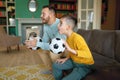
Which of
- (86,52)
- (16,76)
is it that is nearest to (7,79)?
(16,76)

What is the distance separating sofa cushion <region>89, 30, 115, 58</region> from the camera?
2110 millimetres

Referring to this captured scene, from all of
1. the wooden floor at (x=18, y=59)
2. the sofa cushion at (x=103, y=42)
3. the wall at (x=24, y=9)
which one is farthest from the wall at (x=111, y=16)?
the sofa cushion at (x=103, y=42)

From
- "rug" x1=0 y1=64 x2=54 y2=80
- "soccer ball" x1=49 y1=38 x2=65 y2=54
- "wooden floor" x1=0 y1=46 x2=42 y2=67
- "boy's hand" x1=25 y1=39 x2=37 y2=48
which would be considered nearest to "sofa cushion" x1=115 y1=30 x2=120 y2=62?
"soccer ball" x1=49 y1=38 x2=65 y2=54

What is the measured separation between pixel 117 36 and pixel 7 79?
1.71 metres

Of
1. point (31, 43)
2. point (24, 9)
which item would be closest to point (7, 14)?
point (24, 9)

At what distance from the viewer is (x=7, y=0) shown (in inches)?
235

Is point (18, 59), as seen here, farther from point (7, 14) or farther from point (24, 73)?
point (7, 14)

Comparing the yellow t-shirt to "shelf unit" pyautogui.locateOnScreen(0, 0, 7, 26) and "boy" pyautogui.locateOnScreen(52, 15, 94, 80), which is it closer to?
"boy" pyautogui.locateOnScreen(52, 15, 94, 80)

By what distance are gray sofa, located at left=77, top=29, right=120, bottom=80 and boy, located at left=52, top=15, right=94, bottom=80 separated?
0.31ft

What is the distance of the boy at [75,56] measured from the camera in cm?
146

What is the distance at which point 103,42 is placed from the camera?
7.32 ft

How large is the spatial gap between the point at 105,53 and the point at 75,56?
0.81 meters

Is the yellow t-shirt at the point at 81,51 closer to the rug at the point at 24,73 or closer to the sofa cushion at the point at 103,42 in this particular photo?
the sofa cushion at the point at 103,42

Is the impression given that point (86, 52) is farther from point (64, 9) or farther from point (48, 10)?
point (64, 9)
